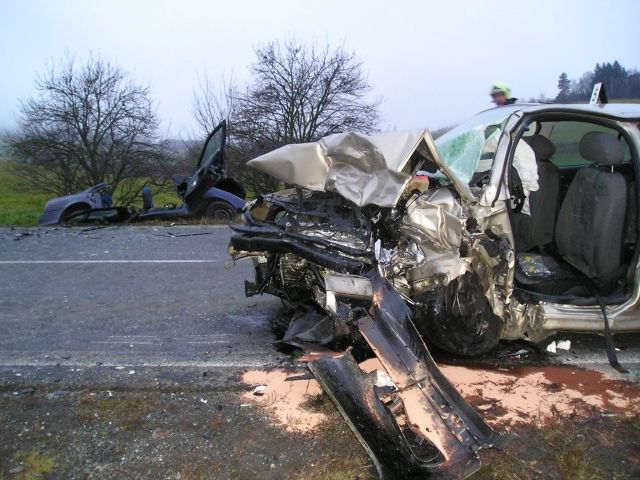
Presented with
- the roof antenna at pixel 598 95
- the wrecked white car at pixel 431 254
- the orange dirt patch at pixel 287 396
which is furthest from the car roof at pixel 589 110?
the orange dirt patch at pixel 287 396

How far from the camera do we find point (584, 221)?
3752mm

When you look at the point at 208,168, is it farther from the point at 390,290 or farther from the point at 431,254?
the point at 390,290

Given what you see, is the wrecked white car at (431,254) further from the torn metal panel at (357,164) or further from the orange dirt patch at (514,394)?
the orange dirt patch at (514,394)

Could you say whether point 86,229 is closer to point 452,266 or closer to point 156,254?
point 156,254

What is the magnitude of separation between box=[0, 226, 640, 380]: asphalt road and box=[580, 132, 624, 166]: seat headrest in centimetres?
143

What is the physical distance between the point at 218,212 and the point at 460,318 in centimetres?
775

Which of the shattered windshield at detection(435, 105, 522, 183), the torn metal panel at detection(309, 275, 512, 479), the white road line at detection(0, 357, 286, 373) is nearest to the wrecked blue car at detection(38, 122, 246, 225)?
the white road line at detection(0, 357, 286, 373)

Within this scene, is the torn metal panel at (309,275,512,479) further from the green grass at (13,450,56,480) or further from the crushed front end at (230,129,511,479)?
the green grass at (13,450,56,480)

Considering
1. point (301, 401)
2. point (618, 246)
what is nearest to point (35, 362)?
point (301, 401)

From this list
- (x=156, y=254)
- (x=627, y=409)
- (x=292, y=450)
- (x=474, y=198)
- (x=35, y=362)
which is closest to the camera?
(x=292, y=450)

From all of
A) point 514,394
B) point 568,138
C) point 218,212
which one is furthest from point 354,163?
point 218,212

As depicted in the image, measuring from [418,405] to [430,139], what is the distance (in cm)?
160

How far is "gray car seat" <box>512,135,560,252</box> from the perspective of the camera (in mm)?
4203

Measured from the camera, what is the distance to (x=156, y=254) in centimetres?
720
